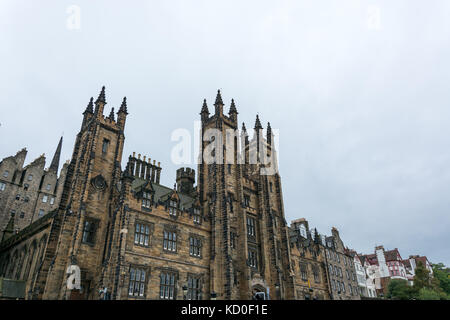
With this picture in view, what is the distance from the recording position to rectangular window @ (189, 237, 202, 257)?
3397 cm

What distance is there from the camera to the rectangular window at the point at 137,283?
91.2ft

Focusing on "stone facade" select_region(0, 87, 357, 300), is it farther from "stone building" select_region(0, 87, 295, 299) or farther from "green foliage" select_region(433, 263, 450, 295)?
"green foliage" select_region(433, 263, 450, 295)

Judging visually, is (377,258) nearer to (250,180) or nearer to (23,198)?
(250,180)

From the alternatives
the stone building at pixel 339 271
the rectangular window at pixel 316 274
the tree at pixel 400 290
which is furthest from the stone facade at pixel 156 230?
the tree at pixel 400 290

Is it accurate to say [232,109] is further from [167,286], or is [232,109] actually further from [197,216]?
[167,286]

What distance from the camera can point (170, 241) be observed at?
106 ft

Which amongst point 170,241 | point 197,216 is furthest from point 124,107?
point 170,241

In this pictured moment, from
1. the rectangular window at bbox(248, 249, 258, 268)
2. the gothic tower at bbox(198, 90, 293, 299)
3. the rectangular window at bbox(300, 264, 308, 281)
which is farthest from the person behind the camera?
the rectangular window at bbox(300, 264, 308, 281)

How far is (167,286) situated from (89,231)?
8.71 m

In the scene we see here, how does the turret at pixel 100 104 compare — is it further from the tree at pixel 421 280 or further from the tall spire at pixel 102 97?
the tree at pixel 421 280

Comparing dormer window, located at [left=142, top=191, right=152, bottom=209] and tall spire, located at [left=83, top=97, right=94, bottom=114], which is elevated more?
tall spire, located at [left=83, top=97, right=94, bottom=114]

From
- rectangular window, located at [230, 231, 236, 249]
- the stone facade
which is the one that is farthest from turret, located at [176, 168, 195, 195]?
rectangular window, located at [230, 231, 236, 249]

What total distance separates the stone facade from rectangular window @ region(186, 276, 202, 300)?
0.09 meters
